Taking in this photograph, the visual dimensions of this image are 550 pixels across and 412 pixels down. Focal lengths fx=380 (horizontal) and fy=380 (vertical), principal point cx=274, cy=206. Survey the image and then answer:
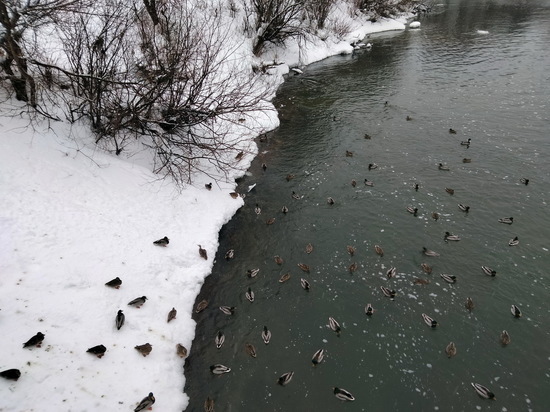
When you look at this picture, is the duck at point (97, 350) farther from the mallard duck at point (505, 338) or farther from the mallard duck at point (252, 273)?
the mallard duck at point (505, 338)

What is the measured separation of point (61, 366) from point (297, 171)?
1090 cm

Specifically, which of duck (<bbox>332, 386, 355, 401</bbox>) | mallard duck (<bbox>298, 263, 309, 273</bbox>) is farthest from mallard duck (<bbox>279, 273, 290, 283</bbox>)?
duck (<bbox>332, 386, 355, 401</bbox>)

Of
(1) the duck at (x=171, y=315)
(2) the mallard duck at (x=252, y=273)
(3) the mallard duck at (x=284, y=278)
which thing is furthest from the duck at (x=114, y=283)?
(3) the mallard duck at (x=284, y=278)

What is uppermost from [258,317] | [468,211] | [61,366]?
[61,366]

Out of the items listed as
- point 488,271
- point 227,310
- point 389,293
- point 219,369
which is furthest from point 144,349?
Answer: point 488,271

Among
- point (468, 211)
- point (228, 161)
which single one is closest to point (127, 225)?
point (228, 161)

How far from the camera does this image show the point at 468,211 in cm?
1305

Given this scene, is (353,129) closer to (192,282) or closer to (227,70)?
(227,70)

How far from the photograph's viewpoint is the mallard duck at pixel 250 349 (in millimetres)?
8759

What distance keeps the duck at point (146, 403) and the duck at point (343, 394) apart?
3.68m

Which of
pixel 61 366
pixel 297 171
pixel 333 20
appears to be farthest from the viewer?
pixel 333 20

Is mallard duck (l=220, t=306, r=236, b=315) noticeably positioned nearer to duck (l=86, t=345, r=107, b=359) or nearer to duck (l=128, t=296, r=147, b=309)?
duck (l=128, t=296, r=147, b=309)

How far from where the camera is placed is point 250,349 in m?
8.85

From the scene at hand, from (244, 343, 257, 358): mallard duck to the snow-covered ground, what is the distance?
1425 mm
